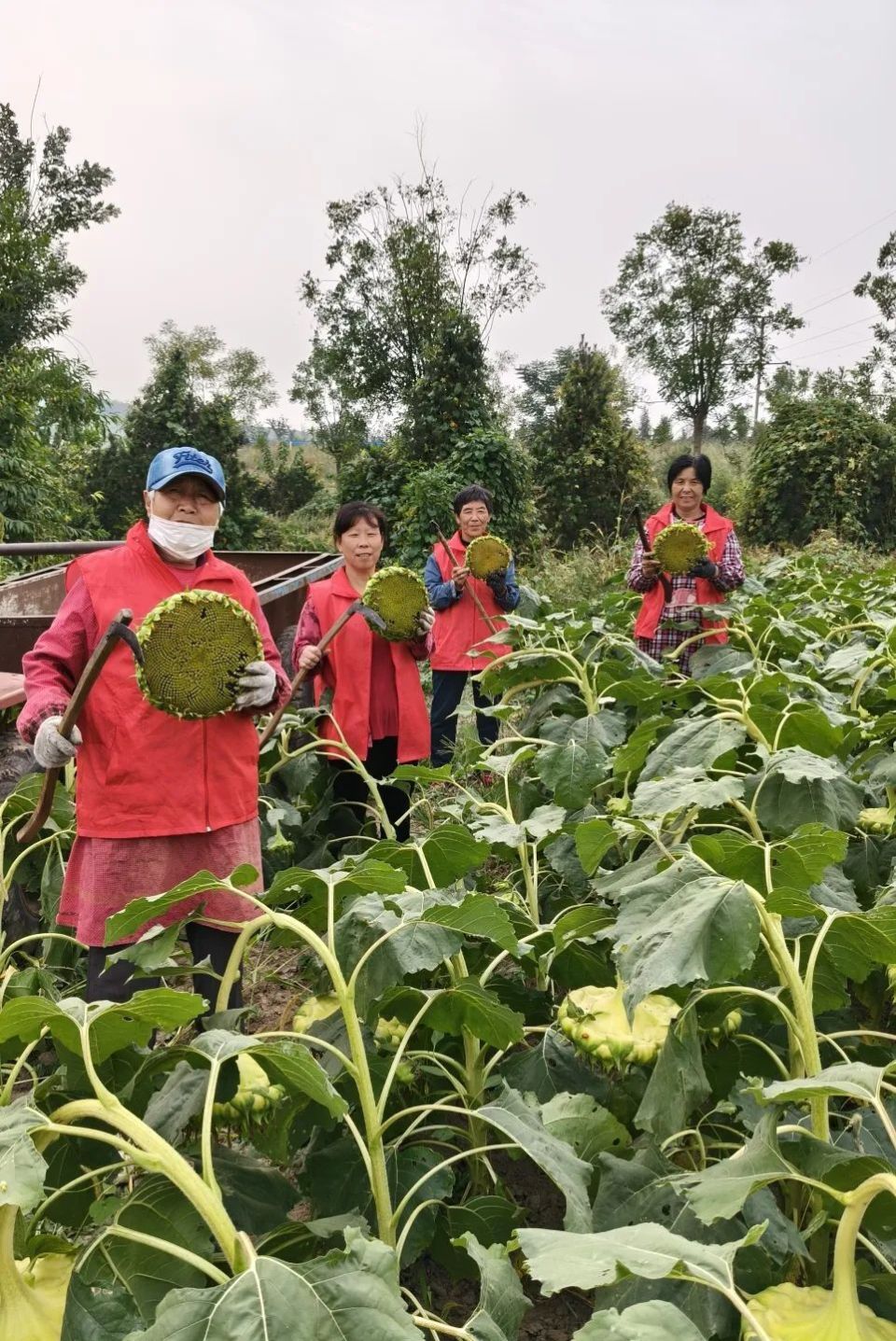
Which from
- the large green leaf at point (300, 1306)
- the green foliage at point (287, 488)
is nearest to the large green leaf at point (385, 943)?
the large green leaf at point (300, 1306)

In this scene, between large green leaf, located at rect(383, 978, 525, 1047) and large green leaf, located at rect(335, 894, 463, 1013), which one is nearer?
large green leaf, located at rect(335, 894, 463, 1013)

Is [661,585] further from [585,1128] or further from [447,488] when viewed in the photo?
[447,488]

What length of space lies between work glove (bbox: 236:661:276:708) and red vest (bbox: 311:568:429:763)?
1358 millimetres

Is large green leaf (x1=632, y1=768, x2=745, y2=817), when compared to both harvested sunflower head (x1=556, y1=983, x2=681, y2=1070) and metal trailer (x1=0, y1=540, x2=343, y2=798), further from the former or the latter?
metal trailer (x1=0, y1=540, x2=343, y2=798)

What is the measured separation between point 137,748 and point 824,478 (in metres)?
15.2

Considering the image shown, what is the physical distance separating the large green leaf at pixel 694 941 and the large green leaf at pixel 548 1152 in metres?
0.19

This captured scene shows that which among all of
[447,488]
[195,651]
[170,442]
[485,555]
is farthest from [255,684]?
[170,442]

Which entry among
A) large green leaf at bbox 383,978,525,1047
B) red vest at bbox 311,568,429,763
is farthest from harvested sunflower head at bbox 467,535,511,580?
large green leaf at bbox 383,978,525,1047

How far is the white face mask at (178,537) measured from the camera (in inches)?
98.8

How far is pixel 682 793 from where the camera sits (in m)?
1.64

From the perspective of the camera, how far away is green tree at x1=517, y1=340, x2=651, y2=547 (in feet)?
50.9

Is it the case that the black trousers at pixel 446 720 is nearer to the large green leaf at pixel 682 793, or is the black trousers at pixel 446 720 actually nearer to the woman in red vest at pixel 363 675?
the woman in red vest at pixel 363 675

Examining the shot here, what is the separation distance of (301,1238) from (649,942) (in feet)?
1.81

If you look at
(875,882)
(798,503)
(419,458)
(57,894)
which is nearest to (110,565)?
(57,894)
